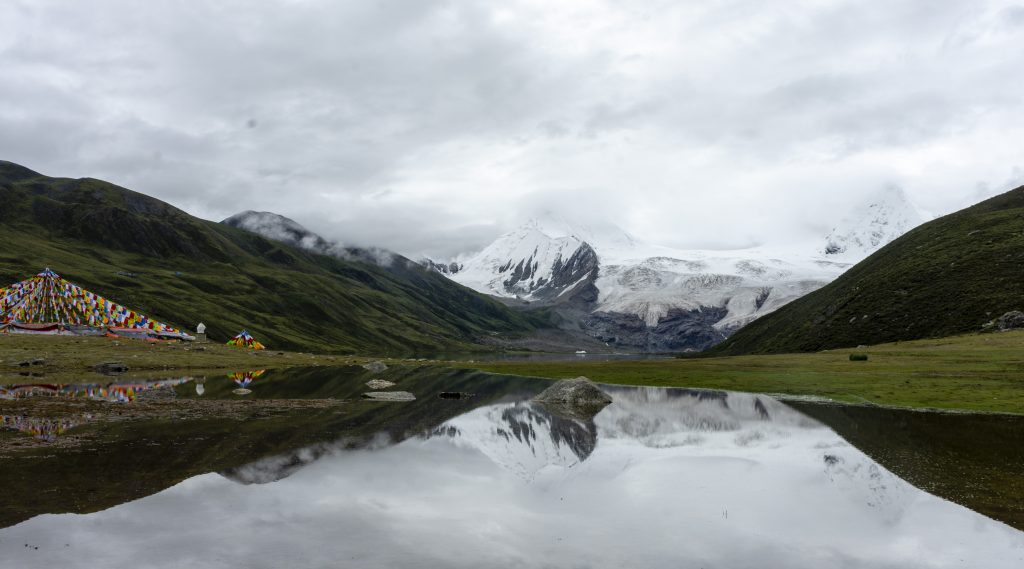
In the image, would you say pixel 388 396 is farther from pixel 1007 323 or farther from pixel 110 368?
pixel 1007 323

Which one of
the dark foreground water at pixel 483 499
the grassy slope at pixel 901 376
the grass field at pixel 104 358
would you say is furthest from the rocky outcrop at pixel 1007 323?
the grass field at pixel 104 358

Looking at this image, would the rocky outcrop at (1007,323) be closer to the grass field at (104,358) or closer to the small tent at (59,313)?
the grass field at (104,358)

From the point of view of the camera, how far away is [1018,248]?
13612 cm

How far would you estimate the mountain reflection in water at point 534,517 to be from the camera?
16.0m

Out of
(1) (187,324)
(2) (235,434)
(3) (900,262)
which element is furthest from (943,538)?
(1) (187,324)

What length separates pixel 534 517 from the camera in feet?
66.1

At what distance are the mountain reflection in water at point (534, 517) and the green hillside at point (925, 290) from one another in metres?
114

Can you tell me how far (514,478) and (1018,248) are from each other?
508 feet

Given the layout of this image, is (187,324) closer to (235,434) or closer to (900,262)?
(235,434)

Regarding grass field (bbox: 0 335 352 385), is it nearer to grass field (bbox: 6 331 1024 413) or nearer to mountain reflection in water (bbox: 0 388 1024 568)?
grass field (bbox: 6 331 1024 413)

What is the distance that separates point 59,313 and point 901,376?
142m

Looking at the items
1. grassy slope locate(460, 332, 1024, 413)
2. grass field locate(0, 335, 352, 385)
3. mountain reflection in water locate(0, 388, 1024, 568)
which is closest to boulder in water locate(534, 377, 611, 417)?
grassy slope locate(460, 332, 1024, 413)

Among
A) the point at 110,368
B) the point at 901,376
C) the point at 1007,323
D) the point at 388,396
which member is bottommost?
the point at 388,396

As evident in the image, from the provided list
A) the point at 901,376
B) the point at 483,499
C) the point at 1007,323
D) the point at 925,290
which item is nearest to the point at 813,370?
the point at 901,376
